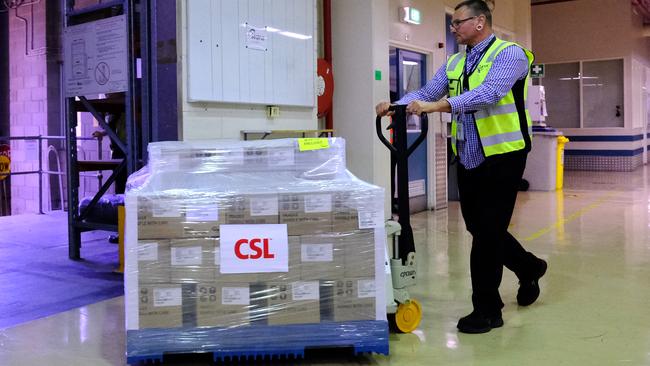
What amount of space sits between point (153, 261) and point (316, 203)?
0.66 metres

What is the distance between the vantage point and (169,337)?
8.37ft

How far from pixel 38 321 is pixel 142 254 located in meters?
1.18

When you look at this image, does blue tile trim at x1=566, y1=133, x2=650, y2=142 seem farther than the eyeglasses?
Yes

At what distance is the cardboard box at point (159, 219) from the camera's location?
99.5 inches

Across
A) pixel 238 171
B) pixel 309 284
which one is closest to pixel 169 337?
pixel 309 284

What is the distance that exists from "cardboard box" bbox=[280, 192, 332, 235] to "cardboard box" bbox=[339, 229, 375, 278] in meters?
0.09

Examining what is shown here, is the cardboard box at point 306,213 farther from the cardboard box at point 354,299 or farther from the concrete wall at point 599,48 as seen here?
the concrete wall at point 599,48

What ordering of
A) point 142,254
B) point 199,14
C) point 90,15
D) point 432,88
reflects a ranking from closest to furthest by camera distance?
→ point 142,254 < point 432,88 < point 199,14 < point 90,15

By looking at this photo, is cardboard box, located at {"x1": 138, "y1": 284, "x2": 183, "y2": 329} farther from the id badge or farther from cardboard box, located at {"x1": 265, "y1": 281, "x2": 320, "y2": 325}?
the id badge

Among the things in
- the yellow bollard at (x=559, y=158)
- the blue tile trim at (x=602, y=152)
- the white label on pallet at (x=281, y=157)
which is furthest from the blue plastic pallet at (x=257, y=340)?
the blue tile trim at (x=602, y=152)

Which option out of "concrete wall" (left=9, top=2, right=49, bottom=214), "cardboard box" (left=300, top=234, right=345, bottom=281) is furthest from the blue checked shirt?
"concrete wall" (left=9, top=2, right=49, bottom=214)

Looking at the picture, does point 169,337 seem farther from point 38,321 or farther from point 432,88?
point 432,88

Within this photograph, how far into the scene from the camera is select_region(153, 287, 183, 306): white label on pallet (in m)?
2.54

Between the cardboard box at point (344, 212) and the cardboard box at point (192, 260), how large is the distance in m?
0.48
